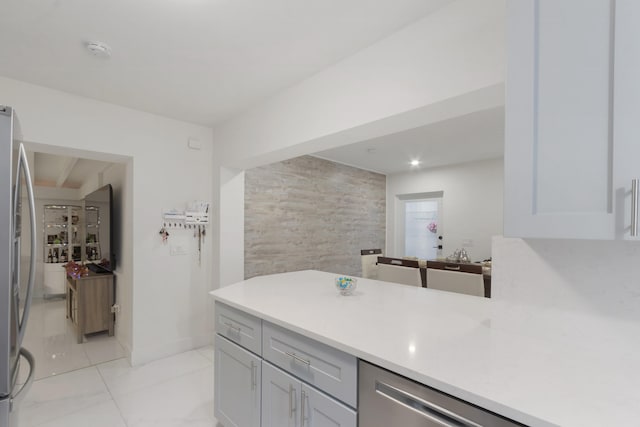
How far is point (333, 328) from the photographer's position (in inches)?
52.5

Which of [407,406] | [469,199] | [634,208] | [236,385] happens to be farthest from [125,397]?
[469,199]

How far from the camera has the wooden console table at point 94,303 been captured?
11.4 feet

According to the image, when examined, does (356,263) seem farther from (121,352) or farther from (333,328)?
(333,328)

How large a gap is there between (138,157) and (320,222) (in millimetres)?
2642

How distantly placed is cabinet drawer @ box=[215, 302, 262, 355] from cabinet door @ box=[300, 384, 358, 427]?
380 millimetres

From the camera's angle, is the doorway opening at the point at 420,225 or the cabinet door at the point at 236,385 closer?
the cabinet door at the point at 236,385

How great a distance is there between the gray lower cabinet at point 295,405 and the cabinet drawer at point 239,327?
0.14 metres

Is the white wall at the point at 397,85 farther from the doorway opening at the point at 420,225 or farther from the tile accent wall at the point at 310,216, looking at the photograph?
the doorway opening at the point at 420,225

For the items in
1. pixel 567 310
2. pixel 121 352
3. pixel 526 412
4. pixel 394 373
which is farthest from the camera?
pixel 121 352

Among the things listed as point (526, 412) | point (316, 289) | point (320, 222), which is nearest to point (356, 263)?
point (320, 222)

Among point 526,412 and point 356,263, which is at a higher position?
point 526,412

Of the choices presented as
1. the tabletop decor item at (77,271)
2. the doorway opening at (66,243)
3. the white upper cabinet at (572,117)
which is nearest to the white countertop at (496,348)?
the white upper cabinet at (572,117)

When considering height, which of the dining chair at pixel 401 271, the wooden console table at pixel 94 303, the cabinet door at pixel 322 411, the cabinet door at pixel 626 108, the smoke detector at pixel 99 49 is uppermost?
the smoke detector at pixel 99 49

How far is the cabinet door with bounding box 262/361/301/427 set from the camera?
1397mm
